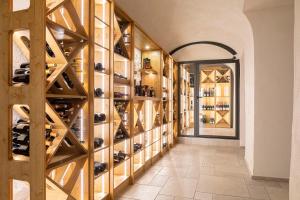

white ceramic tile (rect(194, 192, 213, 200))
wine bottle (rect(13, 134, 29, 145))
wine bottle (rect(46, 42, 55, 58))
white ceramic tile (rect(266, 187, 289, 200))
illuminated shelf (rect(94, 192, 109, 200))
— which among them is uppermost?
wine bottle (rect(46, 42, 55, 58))

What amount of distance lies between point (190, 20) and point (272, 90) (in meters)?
2.18

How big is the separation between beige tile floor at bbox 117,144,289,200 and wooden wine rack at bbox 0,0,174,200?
1.10ft

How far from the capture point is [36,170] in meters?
1.64

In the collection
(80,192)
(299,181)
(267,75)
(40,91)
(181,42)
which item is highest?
(181,42)

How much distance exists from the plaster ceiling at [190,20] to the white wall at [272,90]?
471mm

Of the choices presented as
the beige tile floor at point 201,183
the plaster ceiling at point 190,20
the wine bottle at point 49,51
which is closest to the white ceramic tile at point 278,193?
the beige tile floor at point 201,183

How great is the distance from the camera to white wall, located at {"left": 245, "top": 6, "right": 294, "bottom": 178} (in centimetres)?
340

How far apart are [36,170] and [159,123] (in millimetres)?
3591

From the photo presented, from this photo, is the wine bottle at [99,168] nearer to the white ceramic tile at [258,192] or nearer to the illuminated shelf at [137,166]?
the illuminated shelf at [137,166]

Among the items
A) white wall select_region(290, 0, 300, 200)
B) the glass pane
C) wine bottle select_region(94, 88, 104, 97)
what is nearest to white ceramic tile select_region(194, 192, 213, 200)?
white wall select_region(290, 0, 300, 200)

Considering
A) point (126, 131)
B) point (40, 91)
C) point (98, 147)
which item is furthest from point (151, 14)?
point (40, 91)

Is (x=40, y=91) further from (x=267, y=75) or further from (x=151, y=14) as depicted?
(x=267, y=75)

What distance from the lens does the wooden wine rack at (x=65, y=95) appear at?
165 centimetres

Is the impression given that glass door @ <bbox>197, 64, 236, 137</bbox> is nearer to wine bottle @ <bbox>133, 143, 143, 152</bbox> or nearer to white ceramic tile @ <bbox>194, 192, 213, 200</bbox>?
wine bottle @ <bbox>133, 143, 143, 152</bbox>
